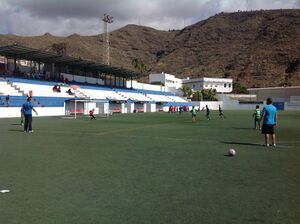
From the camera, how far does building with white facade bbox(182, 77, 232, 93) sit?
5074 inches

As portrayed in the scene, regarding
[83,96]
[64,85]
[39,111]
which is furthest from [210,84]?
[39,111]

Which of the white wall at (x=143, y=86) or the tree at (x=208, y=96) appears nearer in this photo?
the white wall at (x=143, y=86)

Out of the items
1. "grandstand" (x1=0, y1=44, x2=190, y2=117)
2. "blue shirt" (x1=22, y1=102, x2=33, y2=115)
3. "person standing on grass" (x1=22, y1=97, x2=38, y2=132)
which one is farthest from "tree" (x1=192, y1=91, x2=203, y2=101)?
"blue shirt" (x1=22, y1=102, x2=33, y2=115)

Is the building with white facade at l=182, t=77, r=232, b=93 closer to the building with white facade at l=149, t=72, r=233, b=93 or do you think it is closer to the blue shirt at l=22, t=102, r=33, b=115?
the building with white facade at l=149, t=72, r=233, b=93

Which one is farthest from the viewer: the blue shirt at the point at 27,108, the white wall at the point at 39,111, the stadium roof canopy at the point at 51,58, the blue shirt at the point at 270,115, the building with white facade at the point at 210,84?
the building with white facade at the point at 210,84

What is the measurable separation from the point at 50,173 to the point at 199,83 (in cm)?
12251

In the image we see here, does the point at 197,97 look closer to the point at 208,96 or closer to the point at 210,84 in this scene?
the point at 208,96

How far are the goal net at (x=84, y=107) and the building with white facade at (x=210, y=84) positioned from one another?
7385cm

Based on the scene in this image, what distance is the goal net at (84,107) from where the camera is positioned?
52125 mm

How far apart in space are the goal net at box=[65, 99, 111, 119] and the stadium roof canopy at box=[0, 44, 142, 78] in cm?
899

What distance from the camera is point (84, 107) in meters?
55.1

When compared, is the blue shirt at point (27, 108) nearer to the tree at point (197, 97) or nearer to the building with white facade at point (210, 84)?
the tree at point (197, 97)

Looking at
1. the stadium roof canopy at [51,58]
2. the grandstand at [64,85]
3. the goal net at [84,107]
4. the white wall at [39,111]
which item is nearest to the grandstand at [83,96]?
the grandstand at [64,85]

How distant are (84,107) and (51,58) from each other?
10.8m
